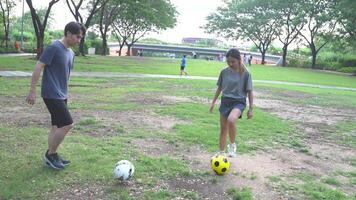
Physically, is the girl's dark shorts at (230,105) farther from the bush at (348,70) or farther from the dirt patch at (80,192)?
the bush at (348,70)

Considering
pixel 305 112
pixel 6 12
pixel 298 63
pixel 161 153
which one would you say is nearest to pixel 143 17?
pixel 6 12

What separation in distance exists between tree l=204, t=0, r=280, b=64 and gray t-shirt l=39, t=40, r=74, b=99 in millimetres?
54045

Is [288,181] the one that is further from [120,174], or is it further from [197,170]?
[120,174]

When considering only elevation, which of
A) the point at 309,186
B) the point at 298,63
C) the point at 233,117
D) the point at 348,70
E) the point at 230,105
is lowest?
the point at 348,70

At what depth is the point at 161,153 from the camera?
6742 mm

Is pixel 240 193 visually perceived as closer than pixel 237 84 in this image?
Yes

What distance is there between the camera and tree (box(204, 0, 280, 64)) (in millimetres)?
58125

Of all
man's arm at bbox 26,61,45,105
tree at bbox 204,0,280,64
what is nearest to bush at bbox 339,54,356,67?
tree at bbox 204,0,280,64

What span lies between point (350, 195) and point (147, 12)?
114 feet

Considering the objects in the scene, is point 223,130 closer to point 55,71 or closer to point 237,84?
point 237,84

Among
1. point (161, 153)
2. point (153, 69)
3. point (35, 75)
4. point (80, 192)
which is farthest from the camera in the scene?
point (153, 69)

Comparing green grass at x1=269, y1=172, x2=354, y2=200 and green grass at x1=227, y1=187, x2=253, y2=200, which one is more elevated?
green grass at x1=227, y1=187, x2=253, y2=200

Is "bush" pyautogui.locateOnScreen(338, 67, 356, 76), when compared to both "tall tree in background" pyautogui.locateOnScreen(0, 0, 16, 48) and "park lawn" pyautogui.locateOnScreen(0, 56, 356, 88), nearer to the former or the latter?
"park lawn" pyautogui.locateOnScreen(0, 56, 356, 88)

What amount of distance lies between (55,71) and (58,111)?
1.59ft
